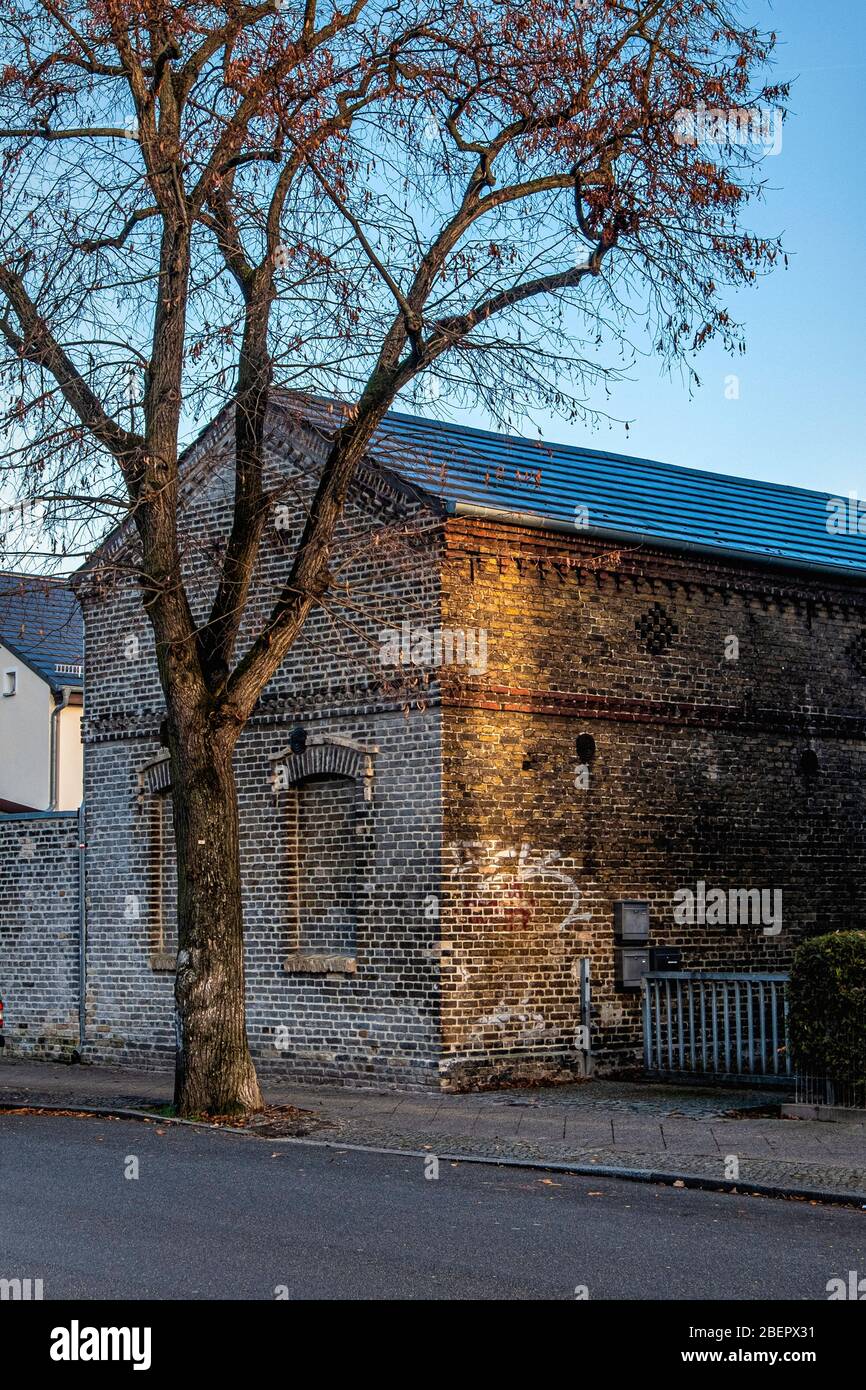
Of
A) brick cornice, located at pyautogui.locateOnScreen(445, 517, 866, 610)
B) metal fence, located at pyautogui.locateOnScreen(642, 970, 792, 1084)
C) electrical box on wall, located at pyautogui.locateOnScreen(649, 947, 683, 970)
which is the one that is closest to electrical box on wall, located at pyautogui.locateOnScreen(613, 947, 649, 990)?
electrical box on wall, located at pyautogui.locateOnScreen(649, 947, 683, 970)

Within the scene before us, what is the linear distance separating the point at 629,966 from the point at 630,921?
467 mm

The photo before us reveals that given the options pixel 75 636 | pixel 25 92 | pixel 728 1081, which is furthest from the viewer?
pixel 75 636

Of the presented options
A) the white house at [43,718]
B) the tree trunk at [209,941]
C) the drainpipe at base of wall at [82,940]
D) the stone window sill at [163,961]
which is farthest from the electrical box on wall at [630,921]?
the white house at [43,718]

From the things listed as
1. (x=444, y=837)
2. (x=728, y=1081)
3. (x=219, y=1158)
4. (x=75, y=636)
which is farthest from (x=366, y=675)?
(x=75, y=636)

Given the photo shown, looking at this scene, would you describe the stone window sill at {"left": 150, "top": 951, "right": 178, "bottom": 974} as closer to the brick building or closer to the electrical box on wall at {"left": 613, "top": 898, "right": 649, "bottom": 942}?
the brick building

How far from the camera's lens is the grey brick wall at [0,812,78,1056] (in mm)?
20547

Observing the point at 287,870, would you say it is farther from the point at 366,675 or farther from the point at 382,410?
the point at 382,410

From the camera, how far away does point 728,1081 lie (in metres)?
15.7

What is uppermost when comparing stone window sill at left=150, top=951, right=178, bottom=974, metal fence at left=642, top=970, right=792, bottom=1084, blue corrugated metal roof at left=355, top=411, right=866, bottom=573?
blue corrugated metal roof at left=355, top=411, right=866, bottom=573

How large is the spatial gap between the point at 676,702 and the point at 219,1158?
8251 millimetres

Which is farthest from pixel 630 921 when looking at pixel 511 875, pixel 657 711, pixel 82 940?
pixel 82 940

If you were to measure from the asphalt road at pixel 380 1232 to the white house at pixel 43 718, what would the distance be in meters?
26.5

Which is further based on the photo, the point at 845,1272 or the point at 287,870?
the point at 287,870

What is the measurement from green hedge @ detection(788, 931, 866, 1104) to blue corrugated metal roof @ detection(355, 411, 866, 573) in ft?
17.8
